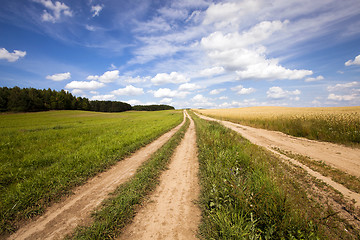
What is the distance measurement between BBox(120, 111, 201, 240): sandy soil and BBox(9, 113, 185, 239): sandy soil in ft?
4.66

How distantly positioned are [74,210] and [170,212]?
2752 mm

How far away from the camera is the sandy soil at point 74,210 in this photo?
3.05m

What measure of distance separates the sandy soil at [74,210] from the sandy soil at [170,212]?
142 centimetres

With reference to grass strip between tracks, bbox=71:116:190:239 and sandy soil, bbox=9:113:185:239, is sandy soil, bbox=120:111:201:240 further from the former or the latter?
sandy soil, bbox=9:113:185:239

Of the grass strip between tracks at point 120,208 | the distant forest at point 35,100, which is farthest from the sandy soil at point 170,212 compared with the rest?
the distant forest at point 35,100

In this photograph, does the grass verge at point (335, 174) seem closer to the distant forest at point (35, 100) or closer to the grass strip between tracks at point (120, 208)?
the grass strip between tracks at point (120, 208)

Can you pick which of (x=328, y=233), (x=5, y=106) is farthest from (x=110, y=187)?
(x=5, y=106)

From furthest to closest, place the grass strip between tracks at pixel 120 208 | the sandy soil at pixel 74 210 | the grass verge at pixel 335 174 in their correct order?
the grass verge at pixel 335 174, the sandy soil at pixel 74 210, the grass strip between tracks at pixel 120 208

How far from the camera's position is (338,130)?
10844 millimetres

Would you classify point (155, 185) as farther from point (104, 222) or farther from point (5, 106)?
point (5, 106)

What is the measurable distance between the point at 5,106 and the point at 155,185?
88094mm

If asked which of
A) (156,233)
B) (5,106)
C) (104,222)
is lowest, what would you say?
(156,233)

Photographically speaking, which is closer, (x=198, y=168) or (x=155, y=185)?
(x=155, y=185)

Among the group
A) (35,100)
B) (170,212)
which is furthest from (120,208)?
(35,100)
